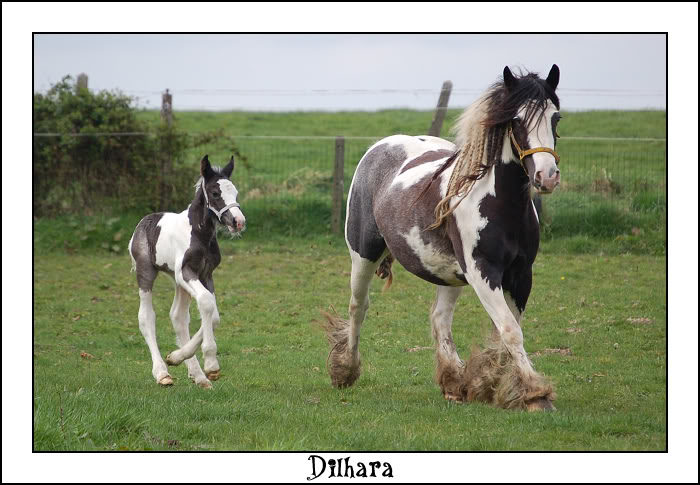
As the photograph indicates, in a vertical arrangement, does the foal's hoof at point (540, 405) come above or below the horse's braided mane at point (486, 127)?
below

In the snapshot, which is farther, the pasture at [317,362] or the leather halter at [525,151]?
the leather halter at [525,151]

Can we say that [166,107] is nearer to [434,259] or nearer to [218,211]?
[218,211]

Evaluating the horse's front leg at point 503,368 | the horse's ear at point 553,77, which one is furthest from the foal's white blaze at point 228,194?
the horse's ear at point 553,77

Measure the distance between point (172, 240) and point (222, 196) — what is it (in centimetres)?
77

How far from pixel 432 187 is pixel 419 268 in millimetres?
675

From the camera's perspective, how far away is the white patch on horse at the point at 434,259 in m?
7.23

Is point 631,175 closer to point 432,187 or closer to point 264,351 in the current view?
point 264,351

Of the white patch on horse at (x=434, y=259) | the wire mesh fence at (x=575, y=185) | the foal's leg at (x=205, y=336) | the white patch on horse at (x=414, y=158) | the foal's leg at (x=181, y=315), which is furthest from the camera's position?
the wire mesh fence at (x=575, y=185)

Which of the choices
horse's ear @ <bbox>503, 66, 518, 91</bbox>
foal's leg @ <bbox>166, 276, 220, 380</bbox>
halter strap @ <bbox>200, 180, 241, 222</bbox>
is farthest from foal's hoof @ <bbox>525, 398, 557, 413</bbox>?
halter strap @ <bbox>200, 180, 241, 222</bbox>

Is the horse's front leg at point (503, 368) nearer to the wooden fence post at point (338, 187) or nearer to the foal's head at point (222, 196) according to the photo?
the foal's head at point (222, 196)

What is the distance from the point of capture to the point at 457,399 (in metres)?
7.50

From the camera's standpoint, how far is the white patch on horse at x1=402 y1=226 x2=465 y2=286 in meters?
7.23

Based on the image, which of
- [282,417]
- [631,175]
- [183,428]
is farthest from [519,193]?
[631,175]

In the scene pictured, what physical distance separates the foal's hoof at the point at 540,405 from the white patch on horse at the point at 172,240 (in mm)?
3346
